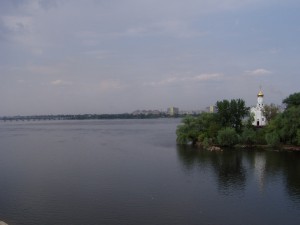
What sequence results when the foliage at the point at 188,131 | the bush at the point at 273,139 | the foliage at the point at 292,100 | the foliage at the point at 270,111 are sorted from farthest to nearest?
the foliage at the point at 270,111
the foliage at the point at 188,131
the foliage at the point at 292,100
the bush at the point at 273,139

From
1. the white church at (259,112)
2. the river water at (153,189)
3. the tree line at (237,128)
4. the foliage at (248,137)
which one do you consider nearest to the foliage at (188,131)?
the tree line at (237,128)

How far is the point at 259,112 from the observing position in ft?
173

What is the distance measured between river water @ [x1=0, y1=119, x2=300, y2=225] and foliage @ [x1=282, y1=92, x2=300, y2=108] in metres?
10.9

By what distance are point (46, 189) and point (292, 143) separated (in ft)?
95.2

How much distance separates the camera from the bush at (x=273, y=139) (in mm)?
40594

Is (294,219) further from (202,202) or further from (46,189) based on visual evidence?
(46,189)

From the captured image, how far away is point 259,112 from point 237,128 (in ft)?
25.4

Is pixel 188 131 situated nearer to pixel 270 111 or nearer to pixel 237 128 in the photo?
pixel 237 128

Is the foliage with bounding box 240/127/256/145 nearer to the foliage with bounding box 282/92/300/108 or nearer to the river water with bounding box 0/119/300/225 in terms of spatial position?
the river water with bounding box 0/119/300/225

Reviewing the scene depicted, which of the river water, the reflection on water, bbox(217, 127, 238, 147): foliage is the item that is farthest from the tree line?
the river water

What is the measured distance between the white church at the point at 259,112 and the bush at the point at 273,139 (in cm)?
1036

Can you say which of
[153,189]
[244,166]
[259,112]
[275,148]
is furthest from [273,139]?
[153,189]

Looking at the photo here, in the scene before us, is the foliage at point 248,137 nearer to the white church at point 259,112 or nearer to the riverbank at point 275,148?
the riverbank at point 275,148

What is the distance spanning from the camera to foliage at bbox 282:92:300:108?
150ft
